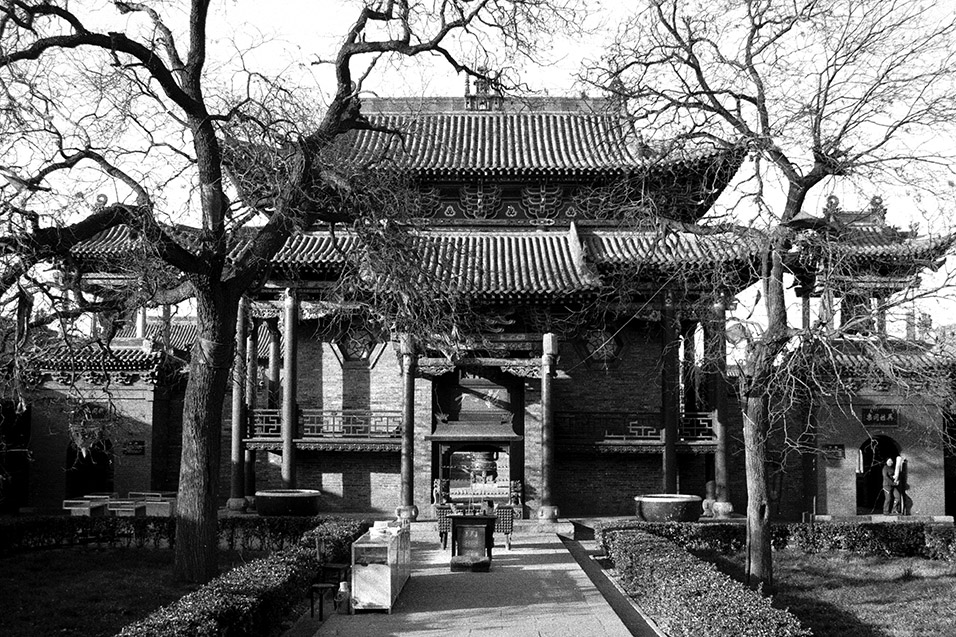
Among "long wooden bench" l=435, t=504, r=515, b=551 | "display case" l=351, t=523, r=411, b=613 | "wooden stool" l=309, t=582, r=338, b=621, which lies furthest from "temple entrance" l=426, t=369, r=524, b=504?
"display case" l=351, t=523, r=411, b=613

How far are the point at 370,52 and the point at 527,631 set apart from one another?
330 inches

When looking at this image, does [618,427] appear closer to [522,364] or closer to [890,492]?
[522,364]

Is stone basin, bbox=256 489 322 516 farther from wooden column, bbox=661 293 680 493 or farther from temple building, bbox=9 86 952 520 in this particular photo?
wooden column, bbox=661 293 680 493

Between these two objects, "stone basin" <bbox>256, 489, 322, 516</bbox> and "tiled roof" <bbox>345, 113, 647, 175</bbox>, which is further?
"tiled roof" <bbox>345, 113, 647, 175</bbox>

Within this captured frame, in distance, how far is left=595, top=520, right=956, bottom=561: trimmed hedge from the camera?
766 inches

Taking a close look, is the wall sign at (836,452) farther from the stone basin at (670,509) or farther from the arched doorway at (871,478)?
the stone basin at (670,509)

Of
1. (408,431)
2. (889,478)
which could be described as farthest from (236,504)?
(889,478)

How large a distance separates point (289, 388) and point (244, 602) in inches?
538

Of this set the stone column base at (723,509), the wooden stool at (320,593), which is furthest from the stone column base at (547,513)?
the wooden stool at (320,593)

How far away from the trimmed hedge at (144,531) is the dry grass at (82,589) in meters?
0.51

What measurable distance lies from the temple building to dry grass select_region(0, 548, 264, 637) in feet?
17.0

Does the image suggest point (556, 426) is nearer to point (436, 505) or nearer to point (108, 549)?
point (436, 505)

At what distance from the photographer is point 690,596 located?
10938mm

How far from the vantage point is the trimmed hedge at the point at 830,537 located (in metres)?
19.5
